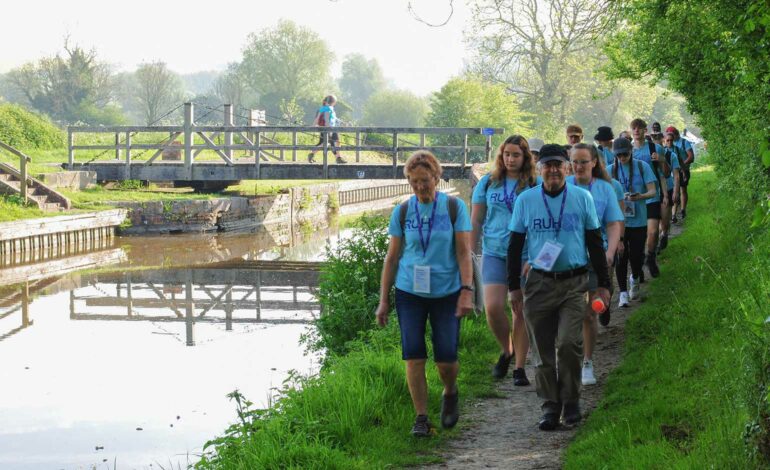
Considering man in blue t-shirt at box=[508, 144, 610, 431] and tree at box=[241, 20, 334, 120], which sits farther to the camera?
tree at box=[241, 20, 334, 120]

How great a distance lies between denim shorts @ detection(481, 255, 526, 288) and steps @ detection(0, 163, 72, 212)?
1917cm

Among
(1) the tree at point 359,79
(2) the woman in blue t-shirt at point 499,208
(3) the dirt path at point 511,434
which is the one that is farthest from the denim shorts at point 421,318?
(1) the tree at point 359,79

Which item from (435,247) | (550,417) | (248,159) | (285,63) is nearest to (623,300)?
(550,417)

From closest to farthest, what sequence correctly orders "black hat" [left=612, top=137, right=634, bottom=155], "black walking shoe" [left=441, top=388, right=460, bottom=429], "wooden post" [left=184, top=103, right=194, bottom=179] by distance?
"black walking shoe" [left=441, top=388, right=460, bottom=429] < "black hat" [left=612, top=137, right=634, bottom=155] < "wooden post" [left=184, top=103, right=194, bottom=179]

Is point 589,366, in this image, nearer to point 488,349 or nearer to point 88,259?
point 488,349

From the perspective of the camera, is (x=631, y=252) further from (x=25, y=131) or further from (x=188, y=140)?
(x=25, y=131)

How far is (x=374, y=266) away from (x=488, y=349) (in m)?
2.77

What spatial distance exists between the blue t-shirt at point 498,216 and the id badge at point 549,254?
987 millimetres

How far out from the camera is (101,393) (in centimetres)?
1100

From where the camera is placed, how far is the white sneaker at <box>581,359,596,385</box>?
820cm

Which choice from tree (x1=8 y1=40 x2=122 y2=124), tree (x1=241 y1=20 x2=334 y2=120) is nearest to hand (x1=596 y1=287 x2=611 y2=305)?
tree (x1=8 y1=40 x2=122 y2=124)

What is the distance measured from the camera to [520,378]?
8.33 meters

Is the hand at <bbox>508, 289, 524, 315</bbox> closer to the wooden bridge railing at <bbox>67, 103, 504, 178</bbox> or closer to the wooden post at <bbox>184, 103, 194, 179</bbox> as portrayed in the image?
the wooden bridge railing at <bbox>67, 103, 504, 178</bbox>

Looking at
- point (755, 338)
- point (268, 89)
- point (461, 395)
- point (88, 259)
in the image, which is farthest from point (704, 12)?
point (268, 89)
